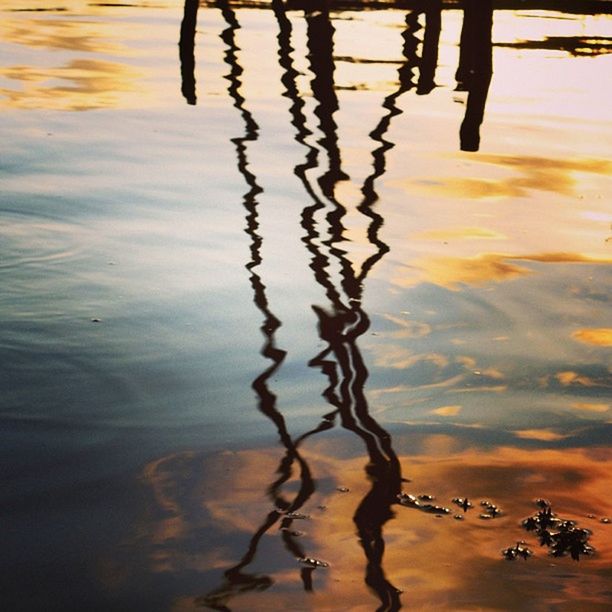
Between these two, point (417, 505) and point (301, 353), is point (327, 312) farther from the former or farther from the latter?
point (417, 505)

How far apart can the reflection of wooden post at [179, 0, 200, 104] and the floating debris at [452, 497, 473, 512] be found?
9.16 m

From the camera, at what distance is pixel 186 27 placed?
1411 centimetres

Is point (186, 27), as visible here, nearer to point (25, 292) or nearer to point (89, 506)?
point (25, 292)

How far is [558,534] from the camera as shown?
4.14m

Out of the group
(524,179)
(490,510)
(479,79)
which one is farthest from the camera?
(479,79)

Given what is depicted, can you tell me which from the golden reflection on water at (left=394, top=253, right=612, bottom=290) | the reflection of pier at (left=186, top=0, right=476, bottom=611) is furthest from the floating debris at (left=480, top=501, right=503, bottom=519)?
the golden reflection on water at (left=394, top=253, right=612, bottom=290)

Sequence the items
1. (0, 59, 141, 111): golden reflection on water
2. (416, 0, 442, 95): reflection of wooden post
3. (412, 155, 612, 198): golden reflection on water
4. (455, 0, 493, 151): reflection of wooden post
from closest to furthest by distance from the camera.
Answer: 1. (412, 155, 612, 198): golden reflection on water
2. (455, 0, 493, 151): reflection of wooden post
3. (0, 59, 141, 111): golden reflection on water
4. (416, 0, 442, 95): reflection of wooden post

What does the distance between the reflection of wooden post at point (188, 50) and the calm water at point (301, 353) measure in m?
0.83

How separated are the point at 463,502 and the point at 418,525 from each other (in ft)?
0.91

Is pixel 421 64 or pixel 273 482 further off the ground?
pixel 421 64

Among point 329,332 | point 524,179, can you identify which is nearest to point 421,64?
point 524,179

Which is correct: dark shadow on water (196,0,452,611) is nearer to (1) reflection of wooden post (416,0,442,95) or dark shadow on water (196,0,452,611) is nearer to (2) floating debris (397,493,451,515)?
(2) floating debris (397,493,451,515)

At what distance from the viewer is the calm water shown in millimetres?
3914

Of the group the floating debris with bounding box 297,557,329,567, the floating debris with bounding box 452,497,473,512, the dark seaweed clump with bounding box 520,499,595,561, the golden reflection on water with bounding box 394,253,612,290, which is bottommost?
the golden reflection on water with bounding box 394,253,612,290
